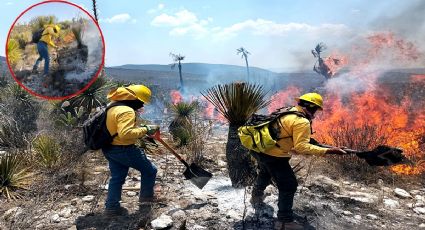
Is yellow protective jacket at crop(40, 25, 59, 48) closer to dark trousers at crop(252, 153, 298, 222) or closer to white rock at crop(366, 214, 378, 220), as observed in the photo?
dark trousers at crop(252, 153, 298, 222)

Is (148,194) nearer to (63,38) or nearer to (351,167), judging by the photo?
(63,38)

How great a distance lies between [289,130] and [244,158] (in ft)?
5.72

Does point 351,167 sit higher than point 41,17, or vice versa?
point 41,17

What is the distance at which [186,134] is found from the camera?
8.71 m

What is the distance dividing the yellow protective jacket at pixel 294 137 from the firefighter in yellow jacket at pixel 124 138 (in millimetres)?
1509

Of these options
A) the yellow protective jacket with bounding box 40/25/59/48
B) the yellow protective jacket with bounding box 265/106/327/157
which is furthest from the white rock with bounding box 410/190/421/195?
the yellow protective jacket with bounding box 40/25/59/48

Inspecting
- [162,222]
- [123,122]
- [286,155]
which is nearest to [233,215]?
[162,222]

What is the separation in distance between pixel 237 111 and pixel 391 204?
2.69 m

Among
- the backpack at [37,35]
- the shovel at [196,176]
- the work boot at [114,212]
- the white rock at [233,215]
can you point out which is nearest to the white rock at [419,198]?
the white rock at [233,215]

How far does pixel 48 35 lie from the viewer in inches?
155

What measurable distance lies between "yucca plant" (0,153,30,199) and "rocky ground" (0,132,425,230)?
19 centimetres

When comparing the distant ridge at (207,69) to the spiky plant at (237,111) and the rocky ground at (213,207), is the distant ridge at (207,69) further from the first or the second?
the spiky plant at (237,111)

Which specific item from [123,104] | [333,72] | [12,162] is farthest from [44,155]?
[333,72]

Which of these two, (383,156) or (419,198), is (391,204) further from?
(383,156)
